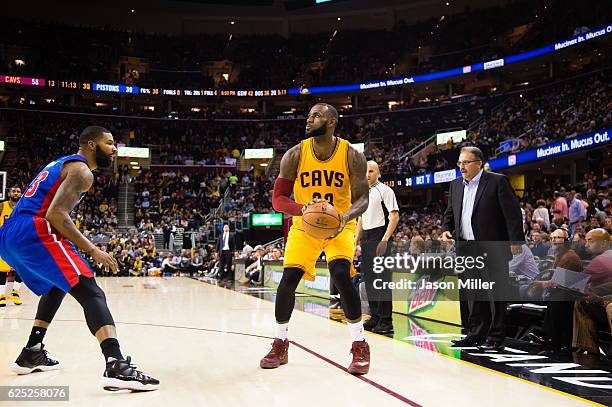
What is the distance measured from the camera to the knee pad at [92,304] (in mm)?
3477

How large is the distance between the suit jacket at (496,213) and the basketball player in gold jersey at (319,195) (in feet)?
4.77

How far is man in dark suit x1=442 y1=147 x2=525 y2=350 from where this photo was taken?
491cm

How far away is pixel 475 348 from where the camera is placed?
4957mm

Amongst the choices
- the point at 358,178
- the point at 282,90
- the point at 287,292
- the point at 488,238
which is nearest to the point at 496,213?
the point at 488,238

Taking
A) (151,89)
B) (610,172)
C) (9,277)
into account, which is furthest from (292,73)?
(9,277)

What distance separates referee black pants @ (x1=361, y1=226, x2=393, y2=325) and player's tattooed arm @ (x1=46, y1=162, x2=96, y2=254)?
354 cm

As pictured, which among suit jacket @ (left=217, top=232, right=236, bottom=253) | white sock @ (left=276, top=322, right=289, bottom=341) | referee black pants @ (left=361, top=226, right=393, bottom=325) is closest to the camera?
white sock @ (left=276, top=322, right=289, bottom=341)

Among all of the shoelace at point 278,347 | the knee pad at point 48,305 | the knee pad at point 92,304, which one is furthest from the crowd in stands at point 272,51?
the knee pad at point 92,304

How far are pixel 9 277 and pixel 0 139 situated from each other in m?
26.5

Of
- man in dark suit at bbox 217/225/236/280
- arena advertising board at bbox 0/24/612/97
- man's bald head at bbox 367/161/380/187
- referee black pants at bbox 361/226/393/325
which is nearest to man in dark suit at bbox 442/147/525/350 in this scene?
referee black pants at bbox 361/226/393/325

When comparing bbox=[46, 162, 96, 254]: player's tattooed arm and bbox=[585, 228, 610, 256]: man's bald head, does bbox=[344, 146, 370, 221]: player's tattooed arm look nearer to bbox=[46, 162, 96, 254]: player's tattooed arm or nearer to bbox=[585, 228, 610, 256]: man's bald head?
bbox=[46, 162, 96, 254]: player's tattooed arm

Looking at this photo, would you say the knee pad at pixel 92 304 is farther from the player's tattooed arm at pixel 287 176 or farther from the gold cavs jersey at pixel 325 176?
the gold cavs jersey at pixel 325 176

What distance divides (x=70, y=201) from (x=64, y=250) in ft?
1.08

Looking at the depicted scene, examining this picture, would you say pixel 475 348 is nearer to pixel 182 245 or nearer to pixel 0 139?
pixel 182 245
